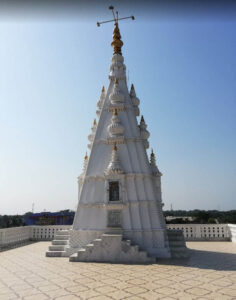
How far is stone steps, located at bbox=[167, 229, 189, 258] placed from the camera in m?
10.6

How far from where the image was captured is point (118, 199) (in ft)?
36.4

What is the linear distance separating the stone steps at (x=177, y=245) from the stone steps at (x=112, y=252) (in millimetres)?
1396

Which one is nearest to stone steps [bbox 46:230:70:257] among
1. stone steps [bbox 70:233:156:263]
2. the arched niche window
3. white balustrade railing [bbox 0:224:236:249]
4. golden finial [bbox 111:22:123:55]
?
stone steps [bbox 70:233:156:263]

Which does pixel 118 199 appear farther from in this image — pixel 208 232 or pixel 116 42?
pixel 116 42

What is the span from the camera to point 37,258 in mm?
10617

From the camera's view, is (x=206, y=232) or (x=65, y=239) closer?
(x=65, y=239)

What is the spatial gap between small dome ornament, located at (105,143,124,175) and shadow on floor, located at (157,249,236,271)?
3.89 metres

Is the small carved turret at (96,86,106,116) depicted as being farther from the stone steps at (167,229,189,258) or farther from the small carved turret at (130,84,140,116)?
the stone steps at (167,229,189,258)

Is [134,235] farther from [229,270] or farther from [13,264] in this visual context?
[13,264]

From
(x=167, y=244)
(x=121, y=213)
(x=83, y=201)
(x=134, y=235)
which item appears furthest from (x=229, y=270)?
(x=83, y=201)

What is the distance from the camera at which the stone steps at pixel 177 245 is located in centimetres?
1065

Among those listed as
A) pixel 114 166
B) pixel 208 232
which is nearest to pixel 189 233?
pixel 208 232

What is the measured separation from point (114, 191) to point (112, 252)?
250cm

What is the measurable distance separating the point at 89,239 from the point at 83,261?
4.10 feet
